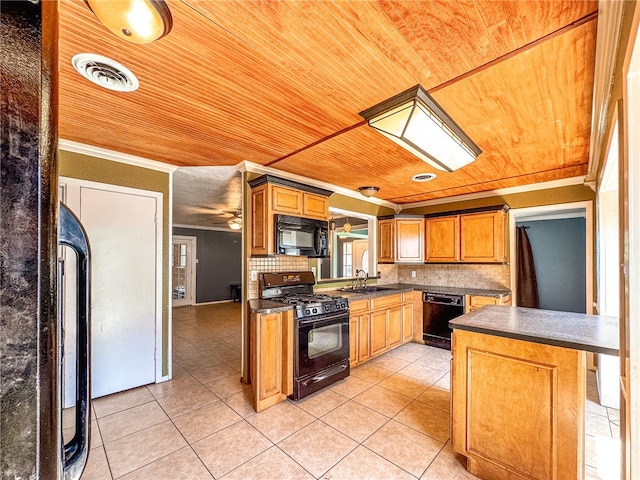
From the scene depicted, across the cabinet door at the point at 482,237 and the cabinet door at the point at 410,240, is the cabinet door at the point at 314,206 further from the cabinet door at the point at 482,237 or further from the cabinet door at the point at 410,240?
the cabinet door at the point at 482,237

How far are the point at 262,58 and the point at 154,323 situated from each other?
9.24 ft

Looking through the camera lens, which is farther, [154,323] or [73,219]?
[154,323]

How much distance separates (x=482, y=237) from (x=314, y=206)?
2.54 meters

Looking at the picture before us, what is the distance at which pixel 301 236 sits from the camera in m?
3.25

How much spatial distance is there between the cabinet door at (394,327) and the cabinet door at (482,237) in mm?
1297

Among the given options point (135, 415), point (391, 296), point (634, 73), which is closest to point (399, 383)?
point (391, 296)

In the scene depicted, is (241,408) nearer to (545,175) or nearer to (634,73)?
(634,73)

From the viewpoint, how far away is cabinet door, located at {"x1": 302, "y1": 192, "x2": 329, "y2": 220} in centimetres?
333

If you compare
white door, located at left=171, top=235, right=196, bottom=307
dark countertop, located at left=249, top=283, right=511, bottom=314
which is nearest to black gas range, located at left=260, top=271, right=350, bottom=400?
dark countertop, located at left=249, top=283, right=511, bottom=314

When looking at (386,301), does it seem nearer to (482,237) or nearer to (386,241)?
(386,241)

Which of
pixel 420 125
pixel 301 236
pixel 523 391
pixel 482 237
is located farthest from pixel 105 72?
pixel 482 237

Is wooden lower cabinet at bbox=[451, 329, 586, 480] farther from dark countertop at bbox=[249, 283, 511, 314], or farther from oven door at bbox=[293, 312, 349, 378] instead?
dark countertop at bbox=[249, 283, 511, 314]

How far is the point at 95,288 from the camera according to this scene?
107 inches

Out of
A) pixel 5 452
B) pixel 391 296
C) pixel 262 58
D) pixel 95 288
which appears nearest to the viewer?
pixel 5 452
